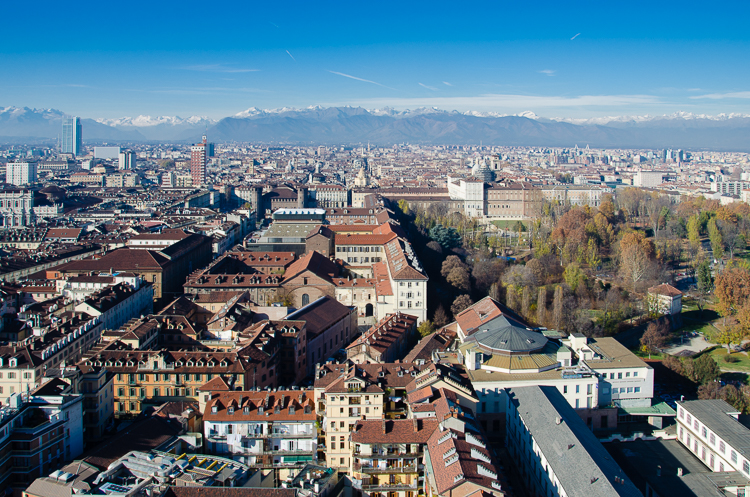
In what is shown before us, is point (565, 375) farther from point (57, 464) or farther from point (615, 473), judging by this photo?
point (57, 464)

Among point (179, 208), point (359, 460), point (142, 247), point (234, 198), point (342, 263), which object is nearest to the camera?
point (359, 460)

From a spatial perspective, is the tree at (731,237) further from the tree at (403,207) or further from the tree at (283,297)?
the tree at (283,297)

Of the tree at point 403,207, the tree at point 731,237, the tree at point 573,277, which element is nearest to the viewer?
the tree at point 573,277

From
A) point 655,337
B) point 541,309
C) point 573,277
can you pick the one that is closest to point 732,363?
point 655,337

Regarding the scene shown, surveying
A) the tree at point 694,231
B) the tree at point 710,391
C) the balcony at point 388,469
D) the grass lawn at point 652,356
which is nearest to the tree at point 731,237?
the tree at point 694,231

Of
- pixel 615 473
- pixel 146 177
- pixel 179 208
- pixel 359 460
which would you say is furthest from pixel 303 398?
pixel 146 177
